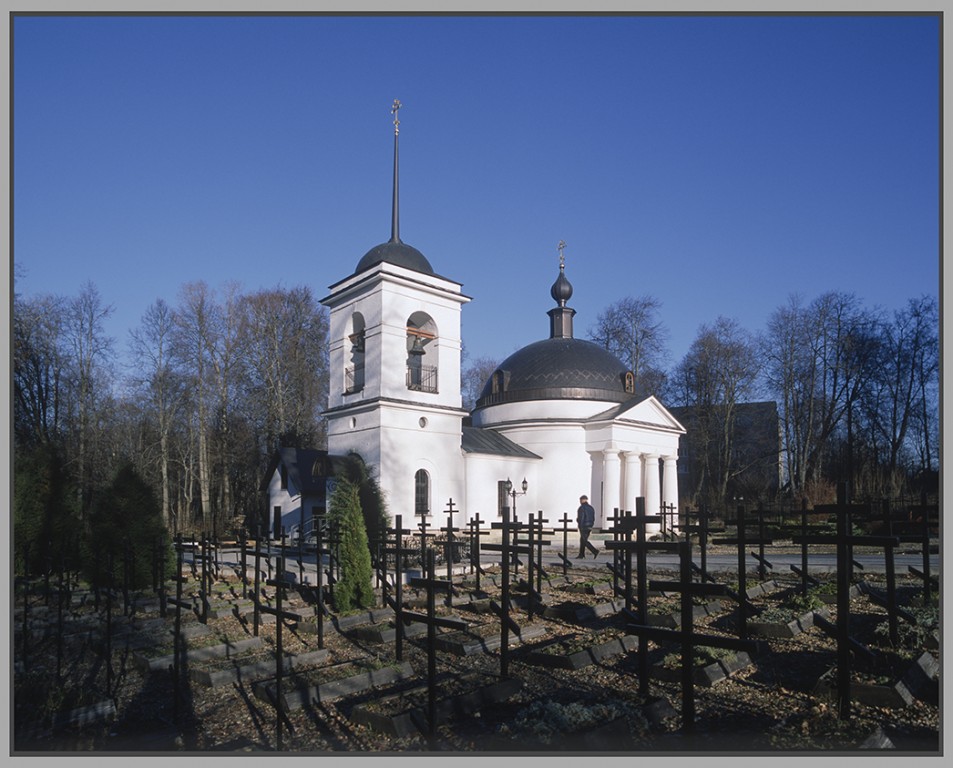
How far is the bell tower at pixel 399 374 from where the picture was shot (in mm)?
23453

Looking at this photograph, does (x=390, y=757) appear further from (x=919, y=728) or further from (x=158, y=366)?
(x=158, y=366)

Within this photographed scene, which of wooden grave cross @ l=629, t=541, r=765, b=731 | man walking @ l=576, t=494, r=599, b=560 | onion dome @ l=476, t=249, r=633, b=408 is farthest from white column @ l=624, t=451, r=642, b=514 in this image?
wooden grave cross @ l=629, t=541, r=765, b=731

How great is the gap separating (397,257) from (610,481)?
13.8 meters

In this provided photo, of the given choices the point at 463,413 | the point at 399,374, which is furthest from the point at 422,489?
the point at 399,374

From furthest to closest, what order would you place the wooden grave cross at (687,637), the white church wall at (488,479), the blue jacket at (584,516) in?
the white church wall at (488,479), the blue jacket at (584,516), the wooden grave cross at (687,637)

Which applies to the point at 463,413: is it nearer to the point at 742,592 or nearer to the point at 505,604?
the point at 742,592

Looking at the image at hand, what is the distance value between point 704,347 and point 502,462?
20423 mm

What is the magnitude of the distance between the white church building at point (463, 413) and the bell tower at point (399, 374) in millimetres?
44

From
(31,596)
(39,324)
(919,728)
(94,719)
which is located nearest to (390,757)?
(94,719)

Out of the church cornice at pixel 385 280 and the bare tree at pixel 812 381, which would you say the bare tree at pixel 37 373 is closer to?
the church cornice at pixel 385 280

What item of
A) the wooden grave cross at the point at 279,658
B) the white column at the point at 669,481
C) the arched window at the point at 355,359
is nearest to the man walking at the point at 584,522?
the arched window at the point at 355,359

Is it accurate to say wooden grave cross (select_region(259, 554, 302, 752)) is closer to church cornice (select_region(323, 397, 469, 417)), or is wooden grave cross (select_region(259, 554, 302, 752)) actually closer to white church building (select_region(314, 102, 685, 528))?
white church building (select_region(314, 102, 685, 528))

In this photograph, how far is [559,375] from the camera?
33.7 meters

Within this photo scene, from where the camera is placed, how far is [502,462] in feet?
97.8
